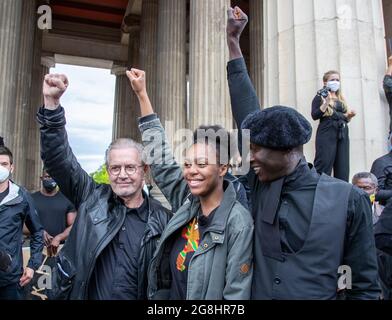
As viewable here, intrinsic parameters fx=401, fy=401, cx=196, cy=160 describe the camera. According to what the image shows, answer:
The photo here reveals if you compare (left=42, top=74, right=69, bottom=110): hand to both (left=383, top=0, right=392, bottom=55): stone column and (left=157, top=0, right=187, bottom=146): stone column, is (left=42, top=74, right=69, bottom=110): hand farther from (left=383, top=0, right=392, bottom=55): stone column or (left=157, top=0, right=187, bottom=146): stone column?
(left=383, top=0, right=392, bottom=55): stone column

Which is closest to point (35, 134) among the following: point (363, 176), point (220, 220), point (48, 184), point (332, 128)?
point (48, 184)

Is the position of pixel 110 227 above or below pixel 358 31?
below

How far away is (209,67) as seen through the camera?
12.6 metres

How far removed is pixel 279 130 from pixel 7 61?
13.2 metres

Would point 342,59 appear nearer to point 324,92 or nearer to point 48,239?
point 324,92

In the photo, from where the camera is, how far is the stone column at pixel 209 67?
41.2 feet

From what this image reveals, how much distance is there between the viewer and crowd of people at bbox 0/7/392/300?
2062 millimetres

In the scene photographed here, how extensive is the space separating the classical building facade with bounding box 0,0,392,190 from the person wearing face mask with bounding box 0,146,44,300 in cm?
326

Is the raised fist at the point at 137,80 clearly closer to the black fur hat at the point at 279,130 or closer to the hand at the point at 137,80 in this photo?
the hand at the point at 137,80

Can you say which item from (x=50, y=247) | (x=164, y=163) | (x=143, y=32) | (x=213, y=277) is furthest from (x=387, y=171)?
(x=143, y=32)

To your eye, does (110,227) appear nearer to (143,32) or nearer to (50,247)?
(50,247)

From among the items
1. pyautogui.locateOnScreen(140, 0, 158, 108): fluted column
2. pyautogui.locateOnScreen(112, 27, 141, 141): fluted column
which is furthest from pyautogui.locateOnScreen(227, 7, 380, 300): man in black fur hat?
pyautogui.locateOnScreen(112, 27, 141, 141): fluted column
